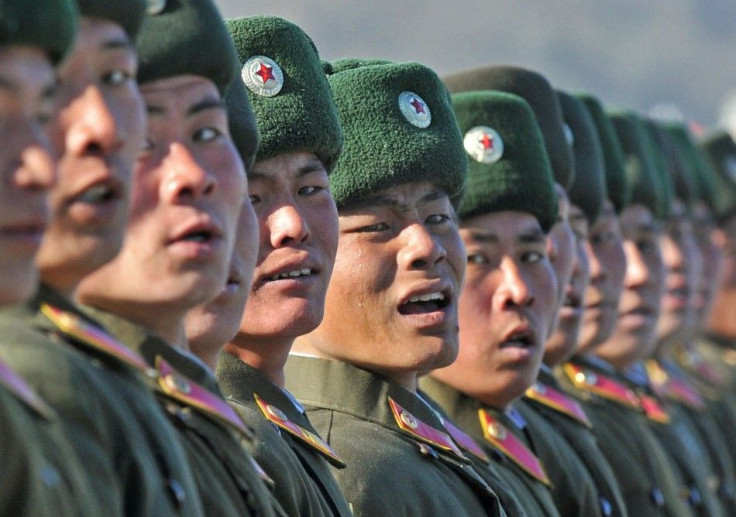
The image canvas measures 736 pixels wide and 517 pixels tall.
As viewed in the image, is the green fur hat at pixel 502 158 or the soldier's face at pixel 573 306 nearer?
the green fur hat at pixel 502 158

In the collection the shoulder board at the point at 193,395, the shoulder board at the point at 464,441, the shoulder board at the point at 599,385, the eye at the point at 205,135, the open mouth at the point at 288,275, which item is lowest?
the shoulder board at the point at 599,385

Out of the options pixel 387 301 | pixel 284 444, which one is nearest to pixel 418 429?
pixel 387 301

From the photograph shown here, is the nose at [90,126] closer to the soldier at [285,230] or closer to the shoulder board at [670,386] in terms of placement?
the soldier at [285,230]

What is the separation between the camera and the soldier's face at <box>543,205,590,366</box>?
7449 millimetres

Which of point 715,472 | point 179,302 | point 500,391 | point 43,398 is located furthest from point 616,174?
point 43,398

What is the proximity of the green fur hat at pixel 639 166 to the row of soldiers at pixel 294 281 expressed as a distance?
28cm

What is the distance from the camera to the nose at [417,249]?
536 cm

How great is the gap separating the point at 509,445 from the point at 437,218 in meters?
1.05

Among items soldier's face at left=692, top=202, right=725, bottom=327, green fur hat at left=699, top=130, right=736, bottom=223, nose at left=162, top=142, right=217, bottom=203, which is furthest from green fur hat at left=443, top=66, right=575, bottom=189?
green fur hat at left=699, top=130, right=736, bottom=223

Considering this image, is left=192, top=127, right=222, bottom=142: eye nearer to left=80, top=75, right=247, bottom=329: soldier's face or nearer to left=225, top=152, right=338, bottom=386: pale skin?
left=80, top=75, right=247, bottom=329: soldier's face

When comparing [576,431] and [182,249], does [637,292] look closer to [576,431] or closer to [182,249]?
[576,431]

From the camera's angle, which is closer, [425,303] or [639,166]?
[425,303]

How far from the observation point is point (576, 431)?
23.6 feet

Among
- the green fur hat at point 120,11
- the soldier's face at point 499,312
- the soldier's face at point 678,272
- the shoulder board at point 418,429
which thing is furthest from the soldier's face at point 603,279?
the green fur hat at point 120,11
